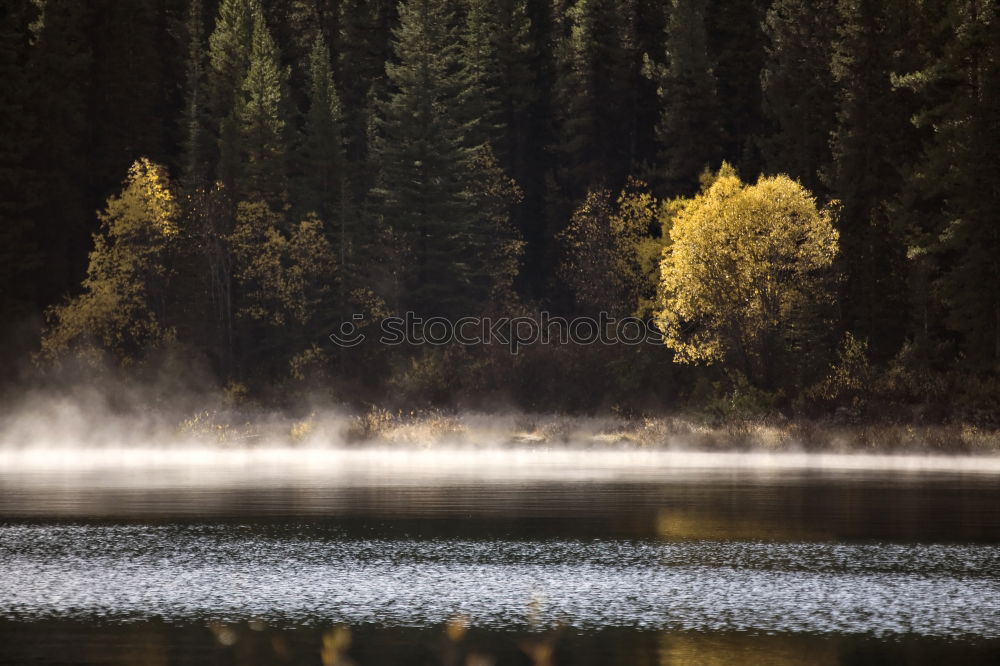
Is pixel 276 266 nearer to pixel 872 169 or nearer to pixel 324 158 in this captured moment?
pixel 324 158

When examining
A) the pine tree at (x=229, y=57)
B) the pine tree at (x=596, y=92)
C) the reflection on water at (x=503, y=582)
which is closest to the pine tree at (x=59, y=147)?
the pine tree at (x=229, y=57)

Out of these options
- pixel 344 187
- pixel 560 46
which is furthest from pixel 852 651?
pixel 560 46

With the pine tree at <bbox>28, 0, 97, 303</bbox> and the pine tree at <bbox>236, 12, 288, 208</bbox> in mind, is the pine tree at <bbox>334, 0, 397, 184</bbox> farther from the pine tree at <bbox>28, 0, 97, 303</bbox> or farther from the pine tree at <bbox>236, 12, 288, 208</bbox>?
the pine tree at <bbox>28, 0, 97, 303</bbox>

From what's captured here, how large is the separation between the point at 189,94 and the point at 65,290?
1743 cm

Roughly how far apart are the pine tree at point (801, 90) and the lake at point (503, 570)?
37.4 meters

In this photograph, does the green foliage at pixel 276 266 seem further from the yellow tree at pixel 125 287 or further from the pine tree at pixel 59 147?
the pine tree at pixel 59 147

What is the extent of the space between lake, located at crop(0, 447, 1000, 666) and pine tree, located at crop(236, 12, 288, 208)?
4409 centimetres

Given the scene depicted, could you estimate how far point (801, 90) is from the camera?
8150 centimetres

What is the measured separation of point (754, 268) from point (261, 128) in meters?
34.9

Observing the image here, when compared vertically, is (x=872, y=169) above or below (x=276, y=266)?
above

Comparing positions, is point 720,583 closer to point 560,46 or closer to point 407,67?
point 407,67

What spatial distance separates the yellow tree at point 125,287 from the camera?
76.5 metres

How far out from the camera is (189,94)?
92.4m

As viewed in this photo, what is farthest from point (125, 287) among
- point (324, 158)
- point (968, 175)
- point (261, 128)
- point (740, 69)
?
point (968, 175)
